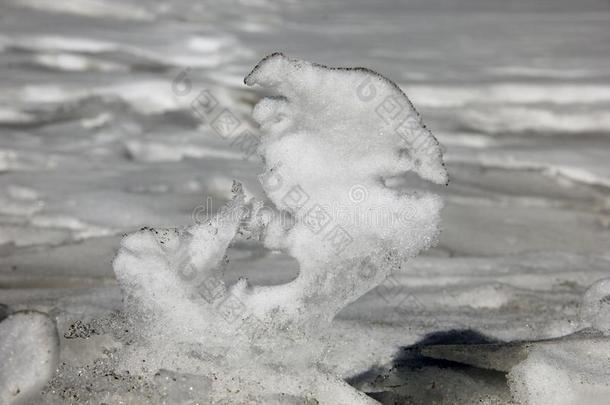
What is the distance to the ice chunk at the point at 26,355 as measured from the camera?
4.11 ft

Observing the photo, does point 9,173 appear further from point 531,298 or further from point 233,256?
point 531,298

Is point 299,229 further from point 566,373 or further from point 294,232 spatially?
point 566,373

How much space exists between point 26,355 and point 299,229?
0.63 m

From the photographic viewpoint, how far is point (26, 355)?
1313 millimetres

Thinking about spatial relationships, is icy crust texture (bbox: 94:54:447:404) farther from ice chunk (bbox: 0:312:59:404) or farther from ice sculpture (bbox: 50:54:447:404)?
ice chunk (bbox: 0:312:59:404)

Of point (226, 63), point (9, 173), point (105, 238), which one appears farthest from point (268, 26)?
point (105, 238)

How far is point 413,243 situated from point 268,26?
199 inches

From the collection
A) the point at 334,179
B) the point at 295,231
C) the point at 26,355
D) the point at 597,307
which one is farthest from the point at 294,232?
the point at 597,307

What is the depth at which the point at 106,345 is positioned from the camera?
139 centimetres

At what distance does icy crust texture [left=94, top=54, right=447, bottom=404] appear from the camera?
137cm

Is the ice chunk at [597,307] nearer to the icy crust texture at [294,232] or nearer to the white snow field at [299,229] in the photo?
the white snow field at [299,229]

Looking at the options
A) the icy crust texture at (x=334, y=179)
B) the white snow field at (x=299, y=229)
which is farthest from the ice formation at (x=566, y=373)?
→ the icy crust texture at (x=334, y=179)

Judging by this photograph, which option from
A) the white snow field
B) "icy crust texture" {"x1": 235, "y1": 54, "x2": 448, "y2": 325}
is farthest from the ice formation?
"icy crust texture" {"x1": 235, "y1": 54, "x2": 448, "y2": 325}

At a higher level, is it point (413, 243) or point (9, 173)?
point (413, 243)
